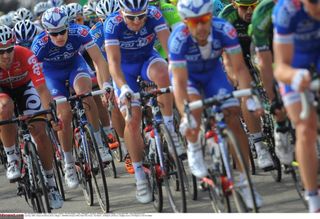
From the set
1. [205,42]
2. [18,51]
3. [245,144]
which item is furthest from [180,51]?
[18,51]

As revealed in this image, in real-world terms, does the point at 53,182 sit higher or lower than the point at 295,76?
lower

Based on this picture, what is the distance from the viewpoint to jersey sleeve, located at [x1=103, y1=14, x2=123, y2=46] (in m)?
10.1

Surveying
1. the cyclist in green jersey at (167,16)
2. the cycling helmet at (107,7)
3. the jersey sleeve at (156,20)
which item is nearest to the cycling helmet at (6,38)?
the jersey sleeve at (156,20)

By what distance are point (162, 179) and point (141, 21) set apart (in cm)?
178

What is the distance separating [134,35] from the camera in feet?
34.4

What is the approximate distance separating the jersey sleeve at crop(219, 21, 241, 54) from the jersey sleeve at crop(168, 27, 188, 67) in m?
0.34

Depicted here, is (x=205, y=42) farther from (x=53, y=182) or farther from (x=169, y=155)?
(x=53, y=182)

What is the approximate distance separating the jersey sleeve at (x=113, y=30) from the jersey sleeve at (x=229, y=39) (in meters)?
2.02

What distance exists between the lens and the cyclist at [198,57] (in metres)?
8.09

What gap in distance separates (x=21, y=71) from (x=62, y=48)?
4.29 ft

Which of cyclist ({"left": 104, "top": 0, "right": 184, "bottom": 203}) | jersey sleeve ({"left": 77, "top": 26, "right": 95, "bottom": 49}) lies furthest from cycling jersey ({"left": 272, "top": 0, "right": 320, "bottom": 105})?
jersey sleeve ({"left": 77, "top": 26, "right": 95, "bottom": 49})

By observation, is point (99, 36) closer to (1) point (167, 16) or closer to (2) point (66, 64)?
(1) point (167, 16)

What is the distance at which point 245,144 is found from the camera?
8.45m

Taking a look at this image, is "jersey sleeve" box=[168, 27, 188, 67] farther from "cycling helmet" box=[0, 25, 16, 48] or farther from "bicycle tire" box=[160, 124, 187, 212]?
"cycling helmet" box=[0, 25, 16, 48]
